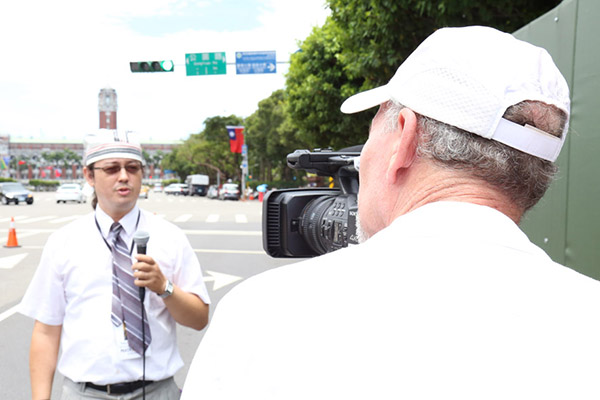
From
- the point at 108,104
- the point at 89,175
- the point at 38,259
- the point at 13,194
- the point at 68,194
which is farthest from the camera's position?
the point at 108,104

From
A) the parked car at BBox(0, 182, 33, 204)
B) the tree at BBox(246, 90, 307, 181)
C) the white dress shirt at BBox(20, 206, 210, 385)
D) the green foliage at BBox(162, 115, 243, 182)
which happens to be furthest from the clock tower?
the white dress shirt at BBox(20, 206, 210, 385)

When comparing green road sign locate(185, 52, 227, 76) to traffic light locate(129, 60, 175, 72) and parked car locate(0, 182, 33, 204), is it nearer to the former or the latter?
traffic light locate(129, 60, 175, 72)

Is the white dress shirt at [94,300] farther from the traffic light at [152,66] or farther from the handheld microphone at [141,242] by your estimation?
the traffic light at [152,66]

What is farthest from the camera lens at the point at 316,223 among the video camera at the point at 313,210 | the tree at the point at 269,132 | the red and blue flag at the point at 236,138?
the red and blue flag at the point at 236,138

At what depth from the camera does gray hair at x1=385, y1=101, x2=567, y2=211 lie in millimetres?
930

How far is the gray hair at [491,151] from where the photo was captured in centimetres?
93

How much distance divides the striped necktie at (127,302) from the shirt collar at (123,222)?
4.2 inches

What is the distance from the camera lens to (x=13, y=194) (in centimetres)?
3278


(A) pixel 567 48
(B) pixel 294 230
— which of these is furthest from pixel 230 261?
(B) pixel 294 230

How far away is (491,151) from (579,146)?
3.03 meters

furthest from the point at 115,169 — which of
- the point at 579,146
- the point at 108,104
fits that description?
the point at 108,104

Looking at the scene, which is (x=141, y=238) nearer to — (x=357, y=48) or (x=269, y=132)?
(x=357, y=48)

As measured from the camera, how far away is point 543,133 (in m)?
0.95

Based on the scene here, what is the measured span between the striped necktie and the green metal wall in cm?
264
